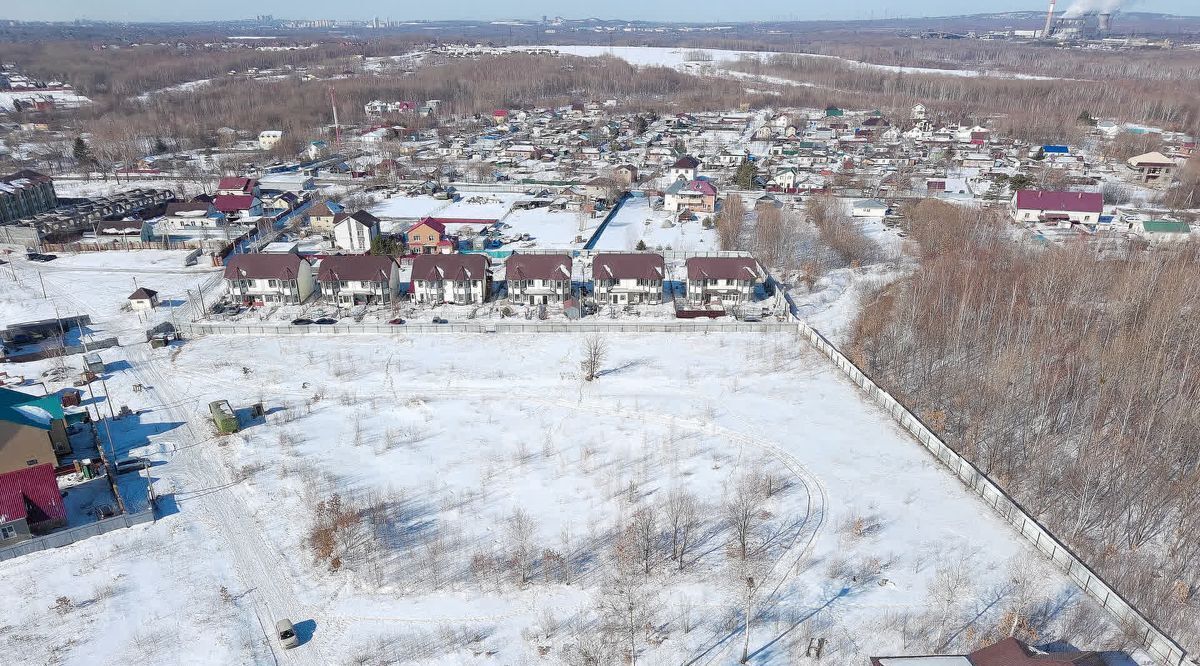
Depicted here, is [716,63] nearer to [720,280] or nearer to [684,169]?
[684,169]

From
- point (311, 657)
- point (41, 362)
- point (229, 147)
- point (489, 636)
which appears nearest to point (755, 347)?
point (489, 636)

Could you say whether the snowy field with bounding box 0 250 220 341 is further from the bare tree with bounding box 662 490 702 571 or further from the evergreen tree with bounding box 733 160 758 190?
the evergreen tree with bounding box 733 160 758 190

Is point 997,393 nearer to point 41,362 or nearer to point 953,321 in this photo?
point 953,321

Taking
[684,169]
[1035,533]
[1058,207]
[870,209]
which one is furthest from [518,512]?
[684,169]

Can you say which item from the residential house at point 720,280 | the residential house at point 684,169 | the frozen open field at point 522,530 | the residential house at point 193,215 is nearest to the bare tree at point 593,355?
the frozen open field at point 522,530

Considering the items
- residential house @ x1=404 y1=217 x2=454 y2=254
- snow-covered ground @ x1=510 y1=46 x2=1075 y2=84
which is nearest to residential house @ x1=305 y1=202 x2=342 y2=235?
residential house @ x1=404 y1=217 x2=454 y2=254

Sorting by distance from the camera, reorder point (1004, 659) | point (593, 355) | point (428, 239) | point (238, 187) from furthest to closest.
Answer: point (238, 187)
point (428, 239)
point (593, 355)
point (1004, 659)

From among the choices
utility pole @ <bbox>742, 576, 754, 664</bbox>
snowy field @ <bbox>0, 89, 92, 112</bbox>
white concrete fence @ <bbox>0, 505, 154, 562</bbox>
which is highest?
snowy field @ <bbox>0, 89, 92, 112</bbox>

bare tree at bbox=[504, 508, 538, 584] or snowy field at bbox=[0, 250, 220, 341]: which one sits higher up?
snowy field at bbox=[0, 250, 220, 341]
